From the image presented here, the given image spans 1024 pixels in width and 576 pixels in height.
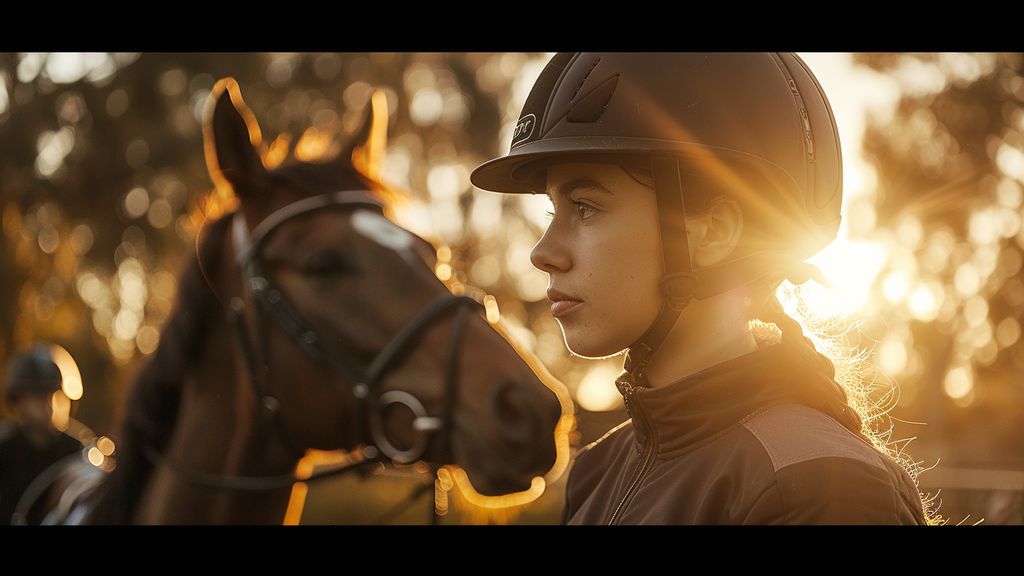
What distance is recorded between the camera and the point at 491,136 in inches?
421

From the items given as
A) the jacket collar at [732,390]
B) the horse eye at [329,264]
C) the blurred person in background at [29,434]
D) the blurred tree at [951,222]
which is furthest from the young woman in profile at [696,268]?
the blurred tree at [951,222]

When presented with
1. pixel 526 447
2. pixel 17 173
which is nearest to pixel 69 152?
pixel 17 173

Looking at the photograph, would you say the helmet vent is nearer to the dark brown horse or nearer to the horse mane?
the dark brown horse

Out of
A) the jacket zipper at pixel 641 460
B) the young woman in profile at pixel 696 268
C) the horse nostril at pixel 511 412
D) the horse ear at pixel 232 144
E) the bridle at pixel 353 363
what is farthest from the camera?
the horse ear at pixel 232 144

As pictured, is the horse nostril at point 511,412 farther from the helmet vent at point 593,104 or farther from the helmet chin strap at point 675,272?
the helmet vent at point 593,104

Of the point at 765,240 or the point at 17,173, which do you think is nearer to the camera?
the point at 765,240

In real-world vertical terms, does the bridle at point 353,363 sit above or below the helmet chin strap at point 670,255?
below

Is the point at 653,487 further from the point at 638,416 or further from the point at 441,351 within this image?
the point at 441,351

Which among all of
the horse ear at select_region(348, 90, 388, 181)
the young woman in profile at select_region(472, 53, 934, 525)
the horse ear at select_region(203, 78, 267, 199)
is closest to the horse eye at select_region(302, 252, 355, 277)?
the horse ear at select_region(203, 78, 267, 199)

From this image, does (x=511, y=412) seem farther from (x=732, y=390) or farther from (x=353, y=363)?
(x=732, y=390)

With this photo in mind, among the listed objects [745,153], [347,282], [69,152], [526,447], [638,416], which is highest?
[69,152]

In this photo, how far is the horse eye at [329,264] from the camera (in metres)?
3.12

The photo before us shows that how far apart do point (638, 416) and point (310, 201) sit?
1978 mm
